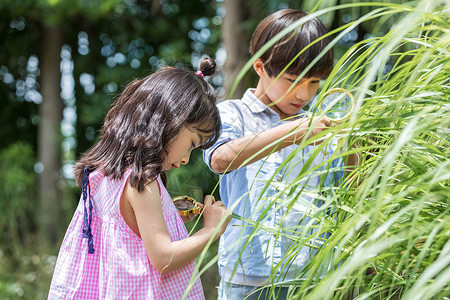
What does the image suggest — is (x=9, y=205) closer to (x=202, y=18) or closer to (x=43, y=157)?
(x=43, y=157)

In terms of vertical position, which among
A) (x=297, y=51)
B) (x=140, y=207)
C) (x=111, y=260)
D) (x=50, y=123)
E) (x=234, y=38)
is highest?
(x=297, y=51)

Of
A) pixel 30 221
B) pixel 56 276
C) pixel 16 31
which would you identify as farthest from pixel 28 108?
pixel 56 276

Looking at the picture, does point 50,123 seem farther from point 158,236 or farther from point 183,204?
point 158,236

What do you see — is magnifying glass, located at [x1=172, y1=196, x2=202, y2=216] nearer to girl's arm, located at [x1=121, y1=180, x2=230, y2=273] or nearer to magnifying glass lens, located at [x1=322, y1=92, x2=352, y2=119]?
girl's arm, located at [x1=121, y1=180, x2=230, y2=273]

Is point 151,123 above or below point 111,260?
above

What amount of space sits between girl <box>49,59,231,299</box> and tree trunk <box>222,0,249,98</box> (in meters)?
1.20

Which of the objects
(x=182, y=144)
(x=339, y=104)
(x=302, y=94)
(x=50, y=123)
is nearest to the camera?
(x=339, y=104)

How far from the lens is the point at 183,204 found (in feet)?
3.92

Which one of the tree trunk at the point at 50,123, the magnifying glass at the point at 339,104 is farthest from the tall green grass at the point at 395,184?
the tree trunk at the point at 50,123

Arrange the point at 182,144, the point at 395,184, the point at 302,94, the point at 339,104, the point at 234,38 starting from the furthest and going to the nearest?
1. the point at 234,38
2. the point at 302,94
3. the point at 182,144
4. the point at 339,104
5. the point at 395,184

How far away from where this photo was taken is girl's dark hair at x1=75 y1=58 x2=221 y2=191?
43.4 inches

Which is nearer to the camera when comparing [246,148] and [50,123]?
[246,148]

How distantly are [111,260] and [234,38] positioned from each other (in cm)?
152

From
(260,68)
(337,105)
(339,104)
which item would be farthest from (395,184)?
(260,68)
